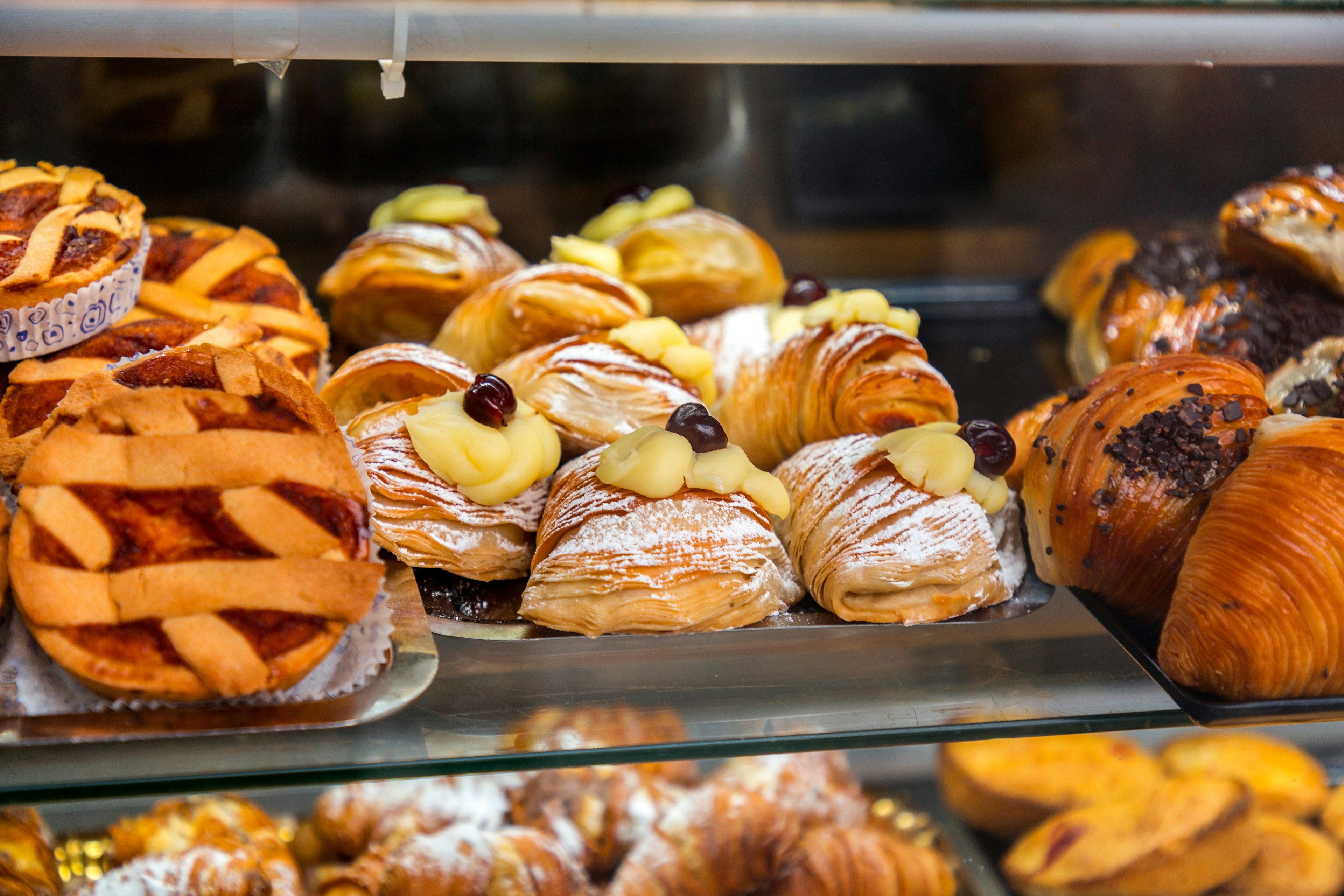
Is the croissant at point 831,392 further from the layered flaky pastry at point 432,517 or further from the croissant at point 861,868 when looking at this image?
the croissant at point 861,868

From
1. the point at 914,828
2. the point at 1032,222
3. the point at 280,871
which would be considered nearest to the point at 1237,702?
the point at 914,828

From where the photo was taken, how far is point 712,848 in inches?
52.2

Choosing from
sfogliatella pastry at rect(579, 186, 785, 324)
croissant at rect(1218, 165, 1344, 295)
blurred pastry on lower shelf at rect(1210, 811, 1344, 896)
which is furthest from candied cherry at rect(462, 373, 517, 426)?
croissant at rect(1218, 165, 1344, 295)

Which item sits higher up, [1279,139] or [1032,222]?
[1279,139]

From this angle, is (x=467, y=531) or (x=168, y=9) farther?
(x=467, y=531)

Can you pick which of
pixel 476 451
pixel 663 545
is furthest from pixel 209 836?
pixel 663 545

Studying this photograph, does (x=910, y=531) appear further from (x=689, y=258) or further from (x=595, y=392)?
(x=689, y=258)

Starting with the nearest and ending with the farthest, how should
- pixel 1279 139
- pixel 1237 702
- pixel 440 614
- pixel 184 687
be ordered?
pixel 184 687 → pixel 1237 702 → pixel 440 614 → pixel 1279 139

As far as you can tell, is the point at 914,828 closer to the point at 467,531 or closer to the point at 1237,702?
the point at 1237,702

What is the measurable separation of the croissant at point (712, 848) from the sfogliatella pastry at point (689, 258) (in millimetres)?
772

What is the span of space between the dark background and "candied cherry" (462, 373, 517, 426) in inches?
29.3

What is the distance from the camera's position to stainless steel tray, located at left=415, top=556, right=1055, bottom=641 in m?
1.12

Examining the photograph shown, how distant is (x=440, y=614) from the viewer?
116 centimetres

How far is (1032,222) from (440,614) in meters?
1.45
